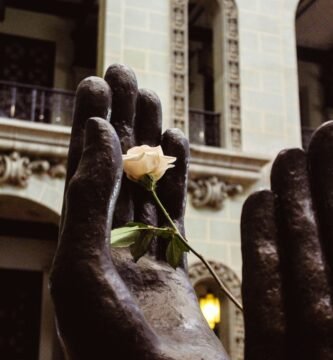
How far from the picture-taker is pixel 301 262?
4.08 ft

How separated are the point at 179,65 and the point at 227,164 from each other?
5.00 ft

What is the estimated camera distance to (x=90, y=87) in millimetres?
1592

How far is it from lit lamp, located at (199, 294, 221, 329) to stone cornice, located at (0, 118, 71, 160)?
7.98 feet

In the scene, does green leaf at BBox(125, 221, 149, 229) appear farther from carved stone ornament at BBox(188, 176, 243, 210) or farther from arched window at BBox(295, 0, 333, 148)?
arched window at BBox(295, 0, 333, 148)

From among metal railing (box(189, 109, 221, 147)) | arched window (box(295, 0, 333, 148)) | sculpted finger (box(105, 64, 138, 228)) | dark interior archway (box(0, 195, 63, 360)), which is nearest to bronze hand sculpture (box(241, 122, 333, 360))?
sculpted finger (box(105, 64, 138, 228))

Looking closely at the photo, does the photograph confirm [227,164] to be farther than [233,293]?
Yes

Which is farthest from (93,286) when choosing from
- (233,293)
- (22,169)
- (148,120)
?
(233,293)

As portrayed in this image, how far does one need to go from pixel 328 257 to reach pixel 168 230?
16.3 inches

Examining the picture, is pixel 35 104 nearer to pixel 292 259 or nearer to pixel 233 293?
pixel 233 293

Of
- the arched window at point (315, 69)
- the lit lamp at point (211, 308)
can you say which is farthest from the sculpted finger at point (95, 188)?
the arched window at point (315, 69)

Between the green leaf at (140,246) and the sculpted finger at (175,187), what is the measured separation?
0.11m

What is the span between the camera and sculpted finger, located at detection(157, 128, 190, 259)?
166 cm

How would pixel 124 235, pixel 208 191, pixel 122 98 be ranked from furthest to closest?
pixel 208 191, pixel 122 98, pixel 124 235

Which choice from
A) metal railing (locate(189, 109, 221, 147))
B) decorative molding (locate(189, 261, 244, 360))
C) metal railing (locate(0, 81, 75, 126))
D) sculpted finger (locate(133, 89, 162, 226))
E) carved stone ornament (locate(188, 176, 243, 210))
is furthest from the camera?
metal railing (locate(0, 81, 75, 126))
